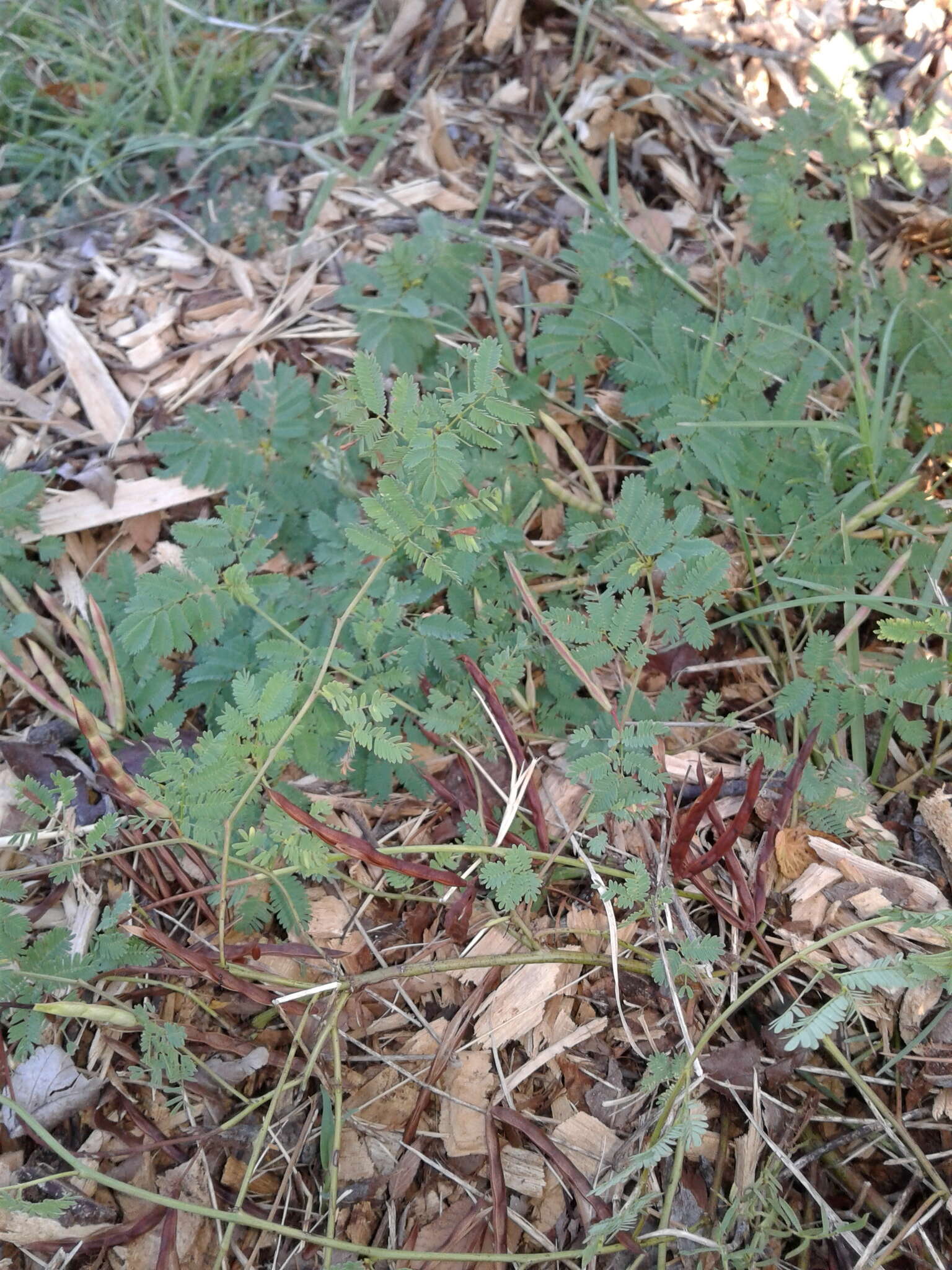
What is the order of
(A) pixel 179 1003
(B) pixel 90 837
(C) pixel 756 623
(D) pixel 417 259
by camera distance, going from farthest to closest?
(D) pixel 417 259 → (C) pixel 756 623 → (A) pixel 179 1003 → (B) pixel 90 837

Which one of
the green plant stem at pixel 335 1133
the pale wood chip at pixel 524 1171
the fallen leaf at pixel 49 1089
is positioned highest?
the green plant stem at pixel 335 1133

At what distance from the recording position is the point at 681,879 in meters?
1.73

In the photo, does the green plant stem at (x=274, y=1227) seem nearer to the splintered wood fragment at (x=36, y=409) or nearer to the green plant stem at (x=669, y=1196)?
the green plant stem at (x=669, y=1196)

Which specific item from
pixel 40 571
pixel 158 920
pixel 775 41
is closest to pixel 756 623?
pixel 158 920

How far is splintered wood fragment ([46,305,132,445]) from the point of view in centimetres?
236

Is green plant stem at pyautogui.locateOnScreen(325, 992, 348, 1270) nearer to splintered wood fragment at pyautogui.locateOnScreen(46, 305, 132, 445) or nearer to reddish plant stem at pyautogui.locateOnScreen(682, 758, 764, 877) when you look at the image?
reddish plant stem at pyautogui.locateOnScreen(682, 758, 764, 877)

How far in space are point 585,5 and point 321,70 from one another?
2.77ft

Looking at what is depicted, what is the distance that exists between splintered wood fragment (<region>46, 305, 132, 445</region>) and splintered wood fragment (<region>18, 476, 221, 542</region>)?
7.2 inches

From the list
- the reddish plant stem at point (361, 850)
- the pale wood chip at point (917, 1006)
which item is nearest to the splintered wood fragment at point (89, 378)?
the reddish plant stem at point (361, 850)

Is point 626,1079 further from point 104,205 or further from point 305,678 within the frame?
point 104,205

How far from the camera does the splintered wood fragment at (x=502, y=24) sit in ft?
9.02

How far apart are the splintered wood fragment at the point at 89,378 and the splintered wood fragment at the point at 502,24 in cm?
150

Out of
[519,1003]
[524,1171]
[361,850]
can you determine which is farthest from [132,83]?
[524,1171]

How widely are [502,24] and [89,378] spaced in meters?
1.63
